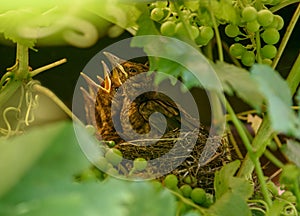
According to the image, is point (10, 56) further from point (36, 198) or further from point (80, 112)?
point (36, 198)

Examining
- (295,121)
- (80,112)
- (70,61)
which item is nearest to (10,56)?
(70,61)

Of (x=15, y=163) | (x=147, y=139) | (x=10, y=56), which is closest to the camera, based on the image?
(x=15, y=163)

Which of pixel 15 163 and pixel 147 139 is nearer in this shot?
pixel 15 163

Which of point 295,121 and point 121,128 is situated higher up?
point 295,121

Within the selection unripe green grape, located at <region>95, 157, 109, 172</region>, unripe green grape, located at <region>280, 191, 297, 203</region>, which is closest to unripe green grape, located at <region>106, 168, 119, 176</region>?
unripe green grape, located at <region>95, 157, 109, 172</region>

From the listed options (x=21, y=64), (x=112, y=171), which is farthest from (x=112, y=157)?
(x=21, y=64)

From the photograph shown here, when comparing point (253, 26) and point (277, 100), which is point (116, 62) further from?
point (277, 100)

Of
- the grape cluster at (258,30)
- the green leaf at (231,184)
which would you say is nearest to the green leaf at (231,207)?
the green leaf at (231,184)

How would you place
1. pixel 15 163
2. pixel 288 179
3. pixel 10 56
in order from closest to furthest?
pixel 15 163 → pixel 288 179 → pixel 10 56

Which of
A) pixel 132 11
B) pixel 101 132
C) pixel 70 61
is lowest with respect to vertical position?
pixel 70 61
